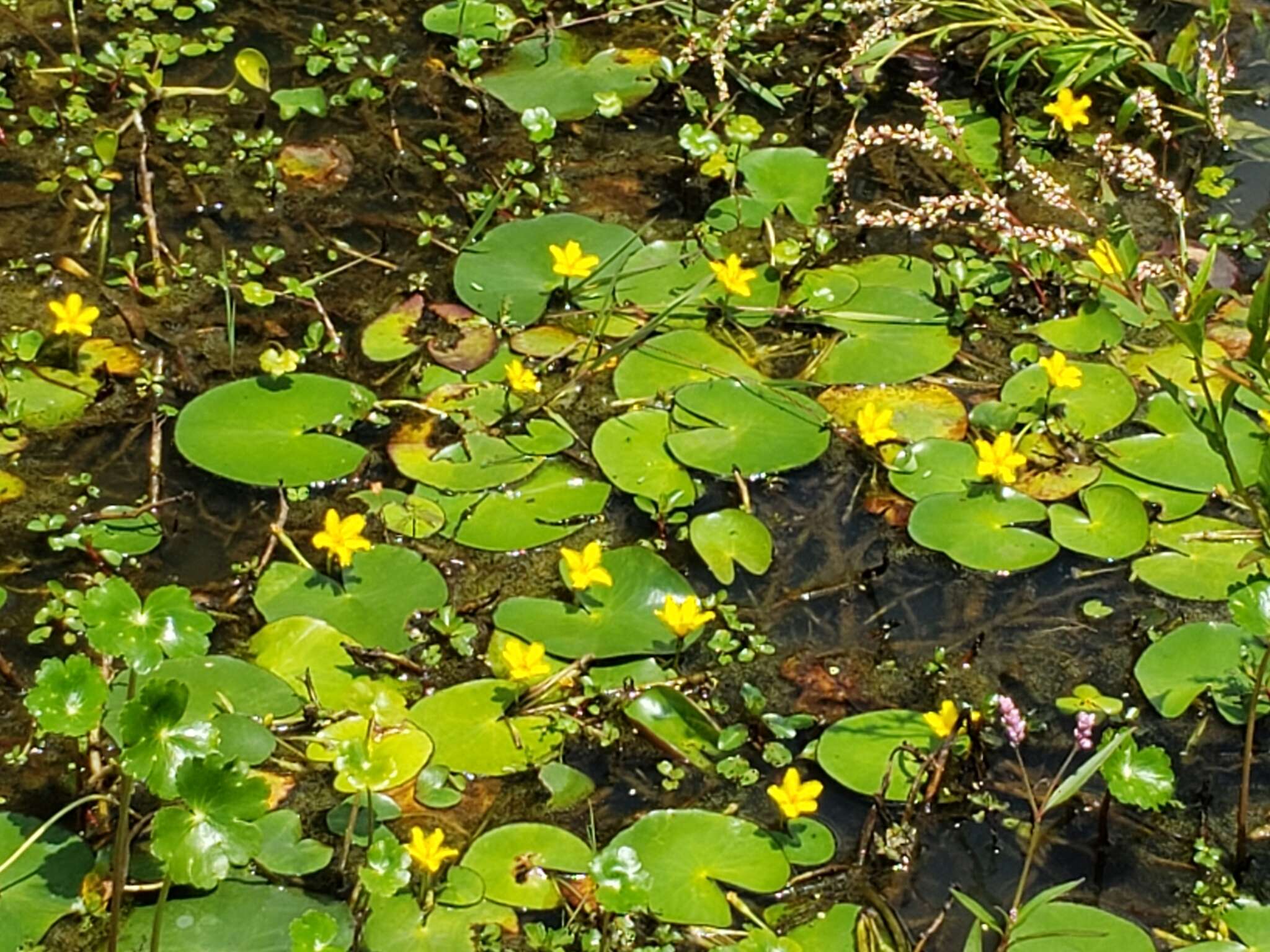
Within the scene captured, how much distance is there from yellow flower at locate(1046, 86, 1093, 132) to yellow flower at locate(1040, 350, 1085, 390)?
2.64ft

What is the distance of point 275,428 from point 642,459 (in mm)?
595

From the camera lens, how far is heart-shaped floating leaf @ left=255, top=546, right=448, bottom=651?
237 cm

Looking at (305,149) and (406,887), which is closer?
(406,887)

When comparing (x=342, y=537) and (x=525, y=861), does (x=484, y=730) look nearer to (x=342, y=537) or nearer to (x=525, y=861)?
(x=525, y=861)

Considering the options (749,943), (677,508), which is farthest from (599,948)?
(677,508)

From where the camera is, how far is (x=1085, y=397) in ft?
9.17

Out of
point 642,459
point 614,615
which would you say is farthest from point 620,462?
point 614,615

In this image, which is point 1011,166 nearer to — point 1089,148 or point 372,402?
point 1089,148

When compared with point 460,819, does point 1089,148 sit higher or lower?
higher

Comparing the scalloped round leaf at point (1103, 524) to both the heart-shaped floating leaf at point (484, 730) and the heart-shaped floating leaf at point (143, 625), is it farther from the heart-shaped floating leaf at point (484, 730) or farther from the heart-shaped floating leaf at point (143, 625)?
the heart-shaped floating leaf at point (143, 625)

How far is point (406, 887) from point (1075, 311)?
168 centimetres

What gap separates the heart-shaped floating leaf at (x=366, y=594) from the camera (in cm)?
237

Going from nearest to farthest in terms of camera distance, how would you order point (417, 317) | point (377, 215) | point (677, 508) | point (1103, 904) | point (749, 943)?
point (749, 943) < point (1103, 904) < point (677, 508) < point (417, 317) < point (377, 215)

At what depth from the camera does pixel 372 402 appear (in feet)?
8.80
